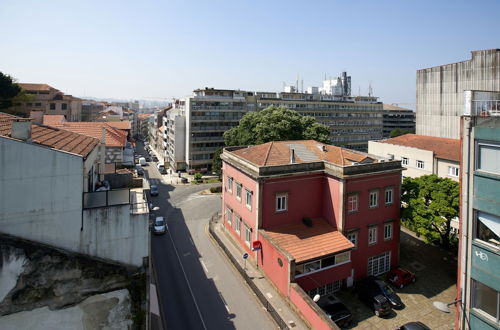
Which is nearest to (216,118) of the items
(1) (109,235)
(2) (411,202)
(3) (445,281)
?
(2) (411,202)

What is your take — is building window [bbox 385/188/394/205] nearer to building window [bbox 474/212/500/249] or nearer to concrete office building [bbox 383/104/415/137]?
building window [bbox 474/212/500/249]

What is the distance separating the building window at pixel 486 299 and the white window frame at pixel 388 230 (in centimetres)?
1336

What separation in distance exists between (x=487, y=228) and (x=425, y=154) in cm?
2761

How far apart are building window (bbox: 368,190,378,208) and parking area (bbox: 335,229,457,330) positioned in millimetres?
6925

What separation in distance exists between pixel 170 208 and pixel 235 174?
1691 cm

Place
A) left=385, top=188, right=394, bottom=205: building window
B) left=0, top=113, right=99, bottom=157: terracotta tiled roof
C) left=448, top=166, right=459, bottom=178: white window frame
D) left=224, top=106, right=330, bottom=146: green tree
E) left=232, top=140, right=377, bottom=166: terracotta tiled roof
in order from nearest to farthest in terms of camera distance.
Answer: left=0, top=113, right=99, bottom=157: terracotta tiled roof, left=232, top=140, right=377, bottom=166: terracotta tiled roof, left=385, top=188, right=394, bottom=205: building window, left=448, top=166, right=459, bottom=178: white window frame, left=224, top=106, right=330, bottom=146: green tree

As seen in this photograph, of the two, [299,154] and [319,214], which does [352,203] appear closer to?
[319,214]

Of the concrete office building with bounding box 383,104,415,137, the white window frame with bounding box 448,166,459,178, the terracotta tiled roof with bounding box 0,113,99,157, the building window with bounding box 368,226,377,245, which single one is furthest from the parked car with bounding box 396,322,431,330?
the concrete office building with bounding box 383,104,415,137

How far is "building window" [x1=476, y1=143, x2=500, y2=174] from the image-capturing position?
14.2 metres

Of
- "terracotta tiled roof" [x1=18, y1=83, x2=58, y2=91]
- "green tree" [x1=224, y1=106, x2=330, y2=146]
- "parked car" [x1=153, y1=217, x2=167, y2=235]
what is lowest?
"parked car" [x1=153, y1=217, x2=167, y2=235]

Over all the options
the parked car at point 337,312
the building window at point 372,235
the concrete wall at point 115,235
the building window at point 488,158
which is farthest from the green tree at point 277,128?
the concrete wall at point 115,235

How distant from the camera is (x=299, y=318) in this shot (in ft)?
68.6

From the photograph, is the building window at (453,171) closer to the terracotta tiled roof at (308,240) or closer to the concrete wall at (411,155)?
the concrete wall at (411,155)

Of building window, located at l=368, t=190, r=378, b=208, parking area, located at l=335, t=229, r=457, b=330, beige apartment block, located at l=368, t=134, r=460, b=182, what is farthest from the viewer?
beige apartment block, located at l=368, t=134, r=460, b=182
